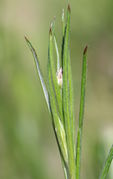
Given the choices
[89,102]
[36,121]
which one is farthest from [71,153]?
[89,102]

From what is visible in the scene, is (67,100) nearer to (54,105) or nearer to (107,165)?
(54,105)

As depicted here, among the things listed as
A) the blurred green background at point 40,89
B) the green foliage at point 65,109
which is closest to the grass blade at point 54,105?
the green foliage at point 65,109

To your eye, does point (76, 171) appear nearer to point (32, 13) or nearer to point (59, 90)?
point (59, 90)

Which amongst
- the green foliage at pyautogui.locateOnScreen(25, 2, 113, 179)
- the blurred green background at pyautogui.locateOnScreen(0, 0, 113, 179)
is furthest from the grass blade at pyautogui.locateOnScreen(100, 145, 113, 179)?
the blurred green background at pyautogui.locateOnScreen(0, 0, 113, 179)

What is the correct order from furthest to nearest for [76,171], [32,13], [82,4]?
1. [32,13]
2. [82,4]
3. [76,171]

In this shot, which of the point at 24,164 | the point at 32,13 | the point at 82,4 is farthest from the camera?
the point at 32,13

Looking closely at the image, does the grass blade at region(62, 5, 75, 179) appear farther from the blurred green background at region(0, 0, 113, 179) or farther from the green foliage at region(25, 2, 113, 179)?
the blurred green background at region(0, 0, 113, 179)

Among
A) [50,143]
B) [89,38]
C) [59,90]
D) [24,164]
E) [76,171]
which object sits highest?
[59,90]

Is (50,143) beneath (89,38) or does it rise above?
beneath

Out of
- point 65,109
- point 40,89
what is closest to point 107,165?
point 65,109
